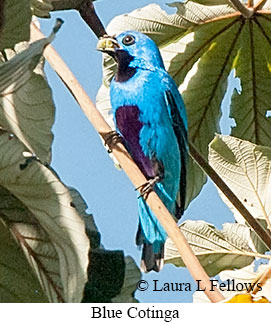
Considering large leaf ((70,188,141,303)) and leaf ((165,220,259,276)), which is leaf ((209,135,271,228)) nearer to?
leaf ((165,220,259,276))

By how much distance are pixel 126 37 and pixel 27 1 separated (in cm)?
137

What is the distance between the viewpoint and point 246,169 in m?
1.62

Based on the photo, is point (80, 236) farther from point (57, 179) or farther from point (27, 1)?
point (27, 1)

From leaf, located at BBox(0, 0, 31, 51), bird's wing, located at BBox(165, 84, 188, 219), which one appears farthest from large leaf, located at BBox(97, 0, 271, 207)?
leaf, located at BBox(0, 0, 31, 51)

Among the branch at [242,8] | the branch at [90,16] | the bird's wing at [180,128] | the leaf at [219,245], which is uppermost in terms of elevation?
the branch at [90,16]

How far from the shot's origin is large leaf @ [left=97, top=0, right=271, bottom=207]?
6.63 feet

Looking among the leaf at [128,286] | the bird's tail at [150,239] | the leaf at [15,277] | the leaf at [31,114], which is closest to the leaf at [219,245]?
the leaf at [128,286]

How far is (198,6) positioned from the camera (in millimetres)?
2025

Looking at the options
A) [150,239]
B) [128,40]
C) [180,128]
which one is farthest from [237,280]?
[128,40]

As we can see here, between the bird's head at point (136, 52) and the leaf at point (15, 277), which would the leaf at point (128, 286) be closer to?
the leaf at point (15, 277)

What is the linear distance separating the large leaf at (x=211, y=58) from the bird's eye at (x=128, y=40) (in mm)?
491

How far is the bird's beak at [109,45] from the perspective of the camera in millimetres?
2127

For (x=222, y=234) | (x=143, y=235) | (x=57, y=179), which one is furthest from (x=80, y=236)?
(x=143, y=235)

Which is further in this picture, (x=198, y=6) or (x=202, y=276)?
(x=198, y=6)
